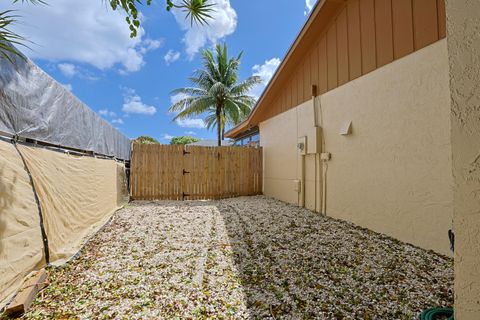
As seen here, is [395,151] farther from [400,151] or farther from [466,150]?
[466,150]

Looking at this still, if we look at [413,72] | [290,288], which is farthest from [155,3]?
[413,72]

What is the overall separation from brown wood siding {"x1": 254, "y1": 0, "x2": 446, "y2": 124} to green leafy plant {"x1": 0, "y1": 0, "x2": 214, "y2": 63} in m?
2.51

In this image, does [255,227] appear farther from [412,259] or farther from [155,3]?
[155,3]

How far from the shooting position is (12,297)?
1.74m

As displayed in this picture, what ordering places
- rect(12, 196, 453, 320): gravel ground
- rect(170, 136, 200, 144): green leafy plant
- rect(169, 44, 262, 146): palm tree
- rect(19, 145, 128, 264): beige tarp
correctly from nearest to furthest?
rect(12, 196, 453, 320): gravel ground, rect(19, 145, 128, 264): beige tarp, rect(169, 44, 262, 146): palm tree, rect(170, 136, 200, 144): green leafy plant

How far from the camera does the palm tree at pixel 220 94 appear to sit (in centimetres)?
1287

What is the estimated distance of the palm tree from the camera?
12.9m

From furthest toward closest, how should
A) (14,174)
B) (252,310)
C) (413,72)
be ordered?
(413,72)
(14,174)
(252,310)

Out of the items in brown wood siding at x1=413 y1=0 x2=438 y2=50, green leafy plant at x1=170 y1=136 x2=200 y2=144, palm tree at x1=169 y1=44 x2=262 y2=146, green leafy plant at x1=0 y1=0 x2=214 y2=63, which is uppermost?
palm tree at x1=169 y1=44 x2=262 y2=146

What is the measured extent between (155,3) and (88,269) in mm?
2609

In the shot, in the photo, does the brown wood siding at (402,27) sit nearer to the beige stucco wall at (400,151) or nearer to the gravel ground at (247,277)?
the beige stucco wall at (400,151)

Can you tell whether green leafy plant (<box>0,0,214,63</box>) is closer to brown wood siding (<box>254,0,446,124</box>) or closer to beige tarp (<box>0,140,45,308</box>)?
beige tarp (<box>0,140,45,308</box>)

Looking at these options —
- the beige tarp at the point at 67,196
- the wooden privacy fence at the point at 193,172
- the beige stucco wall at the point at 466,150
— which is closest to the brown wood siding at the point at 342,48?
the beige stucco wall at the point at 466,150

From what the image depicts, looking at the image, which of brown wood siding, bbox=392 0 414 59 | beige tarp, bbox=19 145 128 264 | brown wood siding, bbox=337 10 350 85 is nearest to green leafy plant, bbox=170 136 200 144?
beige tarp, bbox=19 145 128 264
